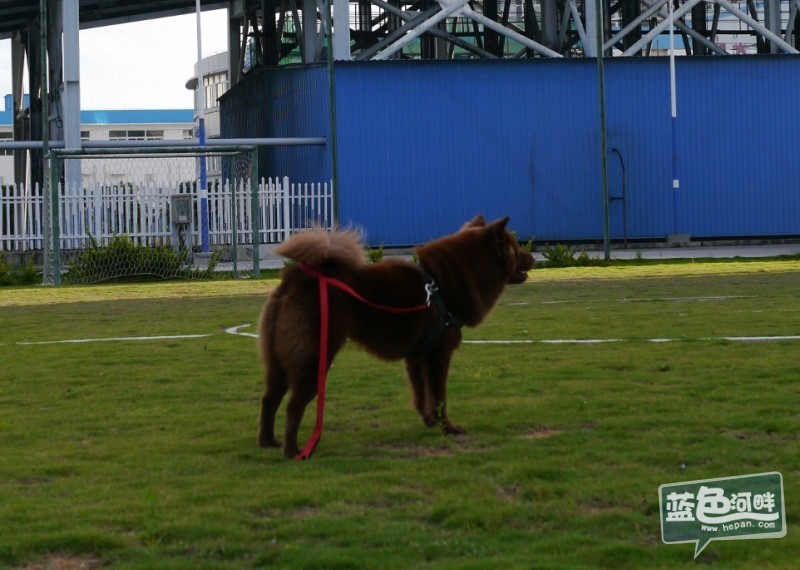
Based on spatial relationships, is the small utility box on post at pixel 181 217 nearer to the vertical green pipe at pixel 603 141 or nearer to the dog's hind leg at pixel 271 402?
the vertical green pipe at pixel 603 141

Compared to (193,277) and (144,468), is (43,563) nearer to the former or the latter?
(144,468)

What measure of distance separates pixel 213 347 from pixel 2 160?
2648 inches

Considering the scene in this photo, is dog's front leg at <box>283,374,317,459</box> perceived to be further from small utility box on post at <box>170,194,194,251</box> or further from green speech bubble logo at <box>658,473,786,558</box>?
small utility box on post at <box>170,194,194,251</box>

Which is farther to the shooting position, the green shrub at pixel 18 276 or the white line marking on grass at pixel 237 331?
the green shrub at pixel 18 276

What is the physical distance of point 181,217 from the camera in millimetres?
28859

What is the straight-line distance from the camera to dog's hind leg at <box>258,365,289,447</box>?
23.0 ft

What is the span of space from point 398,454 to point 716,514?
2.55 metres

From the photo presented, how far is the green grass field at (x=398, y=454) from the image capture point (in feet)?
16.2

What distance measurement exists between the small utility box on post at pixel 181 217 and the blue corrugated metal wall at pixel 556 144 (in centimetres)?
555

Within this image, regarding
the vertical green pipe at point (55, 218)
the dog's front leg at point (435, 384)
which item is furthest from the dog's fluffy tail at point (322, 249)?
the vertical green pipe at point (55, 218)

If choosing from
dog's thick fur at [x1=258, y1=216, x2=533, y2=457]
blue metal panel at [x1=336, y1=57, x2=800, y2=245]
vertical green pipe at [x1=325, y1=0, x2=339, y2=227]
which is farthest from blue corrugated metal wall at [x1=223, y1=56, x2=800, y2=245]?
dog's thick fur at [x1=258, y1=216, x2=533, y2=457]

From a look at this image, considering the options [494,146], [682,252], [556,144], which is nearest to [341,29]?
[494,146]

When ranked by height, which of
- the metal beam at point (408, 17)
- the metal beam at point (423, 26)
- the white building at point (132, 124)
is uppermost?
the white building at point (132, 124)

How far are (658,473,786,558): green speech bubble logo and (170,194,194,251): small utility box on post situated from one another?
24.4 m
